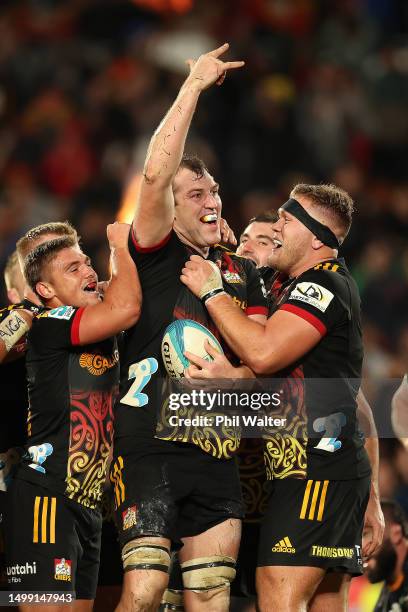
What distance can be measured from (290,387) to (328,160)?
657 centimetres

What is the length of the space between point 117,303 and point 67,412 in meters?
0.57

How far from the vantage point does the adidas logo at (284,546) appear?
4.56m

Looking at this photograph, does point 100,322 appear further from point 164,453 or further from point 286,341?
point 286,341

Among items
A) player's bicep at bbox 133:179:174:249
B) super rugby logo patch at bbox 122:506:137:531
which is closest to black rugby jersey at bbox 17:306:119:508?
super rugby logo patch at bbox 122:506:137:531

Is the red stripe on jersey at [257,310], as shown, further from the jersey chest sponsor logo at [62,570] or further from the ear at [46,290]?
the jersey chest sponsor logo at [62,570]

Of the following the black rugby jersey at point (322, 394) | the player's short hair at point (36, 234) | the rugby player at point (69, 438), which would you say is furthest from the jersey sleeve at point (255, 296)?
the player's short hair at point (36, 234)

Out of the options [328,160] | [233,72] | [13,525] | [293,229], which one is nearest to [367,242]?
[328,160]

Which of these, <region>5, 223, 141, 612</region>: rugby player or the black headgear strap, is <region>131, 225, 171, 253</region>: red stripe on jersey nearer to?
<region>5, 223, 141, 612</region>: rugby player

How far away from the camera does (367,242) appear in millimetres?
10328

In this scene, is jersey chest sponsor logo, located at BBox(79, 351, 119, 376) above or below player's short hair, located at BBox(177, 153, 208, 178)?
below

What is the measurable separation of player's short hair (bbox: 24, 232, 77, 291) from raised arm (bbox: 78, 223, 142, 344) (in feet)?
1.29

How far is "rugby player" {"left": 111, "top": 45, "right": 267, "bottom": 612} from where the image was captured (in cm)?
447

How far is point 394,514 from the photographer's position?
6.36 meters

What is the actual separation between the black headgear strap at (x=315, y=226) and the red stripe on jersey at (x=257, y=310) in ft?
1.36
